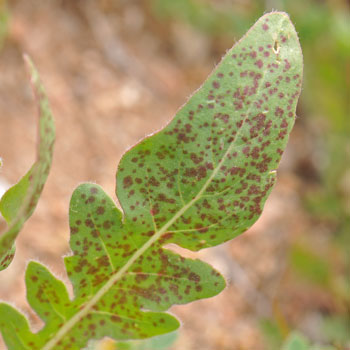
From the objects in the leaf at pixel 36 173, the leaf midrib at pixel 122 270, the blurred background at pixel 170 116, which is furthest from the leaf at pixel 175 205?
the blurred background at pixel 170 116

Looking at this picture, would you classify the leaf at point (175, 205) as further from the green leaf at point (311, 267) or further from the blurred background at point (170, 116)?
the green leaf at point (311, 267)

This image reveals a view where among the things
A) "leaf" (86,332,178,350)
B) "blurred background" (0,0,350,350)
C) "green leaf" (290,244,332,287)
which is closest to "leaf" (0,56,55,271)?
"leaf" (86,332,178,350)

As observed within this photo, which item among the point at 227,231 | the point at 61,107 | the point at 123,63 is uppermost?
the point at 123,63

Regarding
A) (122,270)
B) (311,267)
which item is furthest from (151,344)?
(311,267)

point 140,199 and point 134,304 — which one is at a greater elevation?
point 140,199

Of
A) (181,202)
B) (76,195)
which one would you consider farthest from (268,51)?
(76,195)

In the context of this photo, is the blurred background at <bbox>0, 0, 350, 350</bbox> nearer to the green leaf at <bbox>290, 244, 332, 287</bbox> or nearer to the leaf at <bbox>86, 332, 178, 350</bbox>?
the green leaf at <bbox>290, 244, 332, 287</bbox>

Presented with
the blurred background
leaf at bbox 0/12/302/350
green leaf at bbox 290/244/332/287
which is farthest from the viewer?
green leaf at bbox 290/244/332/287

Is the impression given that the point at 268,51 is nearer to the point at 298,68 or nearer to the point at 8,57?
the point at 298,68
